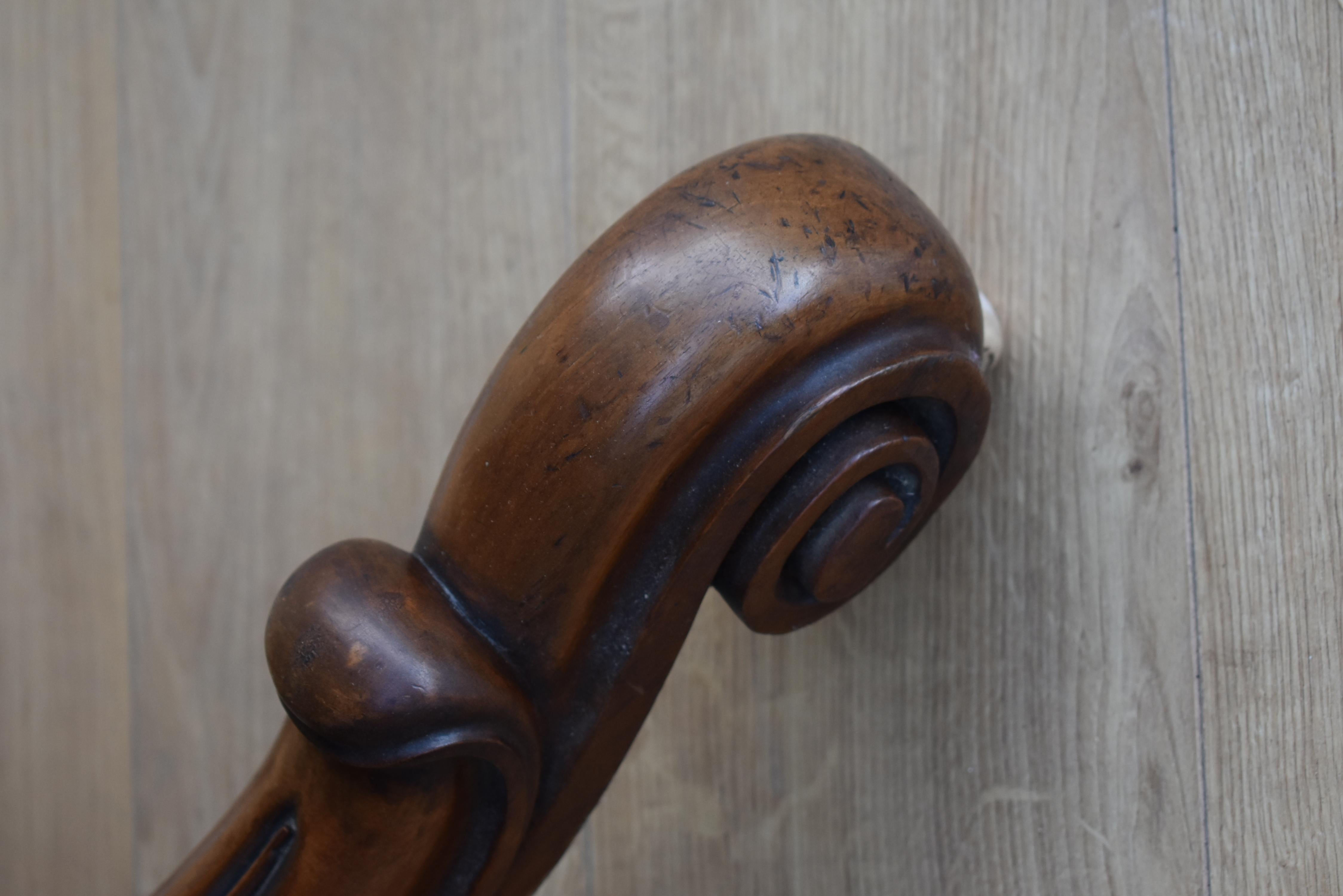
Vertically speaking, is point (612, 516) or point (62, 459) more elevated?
point (612, 516)

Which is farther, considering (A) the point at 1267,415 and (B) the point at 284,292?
(B) the point at 284,292

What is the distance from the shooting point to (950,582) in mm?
357

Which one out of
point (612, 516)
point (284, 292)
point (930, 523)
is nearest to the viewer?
point (612, 516)

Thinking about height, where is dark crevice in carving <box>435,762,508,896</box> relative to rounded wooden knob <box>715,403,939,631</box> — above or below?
below

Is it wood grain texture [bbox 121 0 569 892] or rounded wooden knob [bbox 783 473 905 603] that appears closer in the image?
rounded wooden knob [bbox 783 473 905 603]

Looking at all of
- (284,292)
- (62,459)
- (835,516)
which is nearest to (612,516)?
(835,516)

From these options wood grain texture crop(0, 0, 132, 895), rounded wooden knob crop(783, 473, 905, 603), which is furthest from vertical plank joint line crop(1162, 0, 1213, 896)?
wood grain texture crop(0, 0, 132, 895)

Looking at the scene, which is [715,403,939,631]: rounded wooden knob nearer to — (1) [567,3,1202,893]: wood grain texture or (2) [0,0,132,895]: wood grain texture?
(1) [567,3,1202,893]: wood grain texture

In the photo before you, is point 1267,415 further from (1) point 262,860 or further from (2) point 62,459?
(2) point 62,459

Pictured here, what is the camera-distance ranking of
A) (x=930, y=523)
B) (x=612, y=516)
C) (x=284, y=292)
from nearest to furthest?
1. (x=612, y=516)
2. (x=930, y=523)
3. (x=284, y=292)

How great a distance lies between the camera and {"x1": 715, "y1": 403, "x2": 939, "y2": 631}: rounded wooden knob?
0.27 m

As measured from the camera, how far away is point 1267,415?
31cm

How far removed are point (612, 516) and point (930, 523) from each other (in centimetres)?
15

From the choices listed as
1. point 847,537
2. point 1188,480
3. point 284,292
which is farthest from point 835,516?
point 284,292
